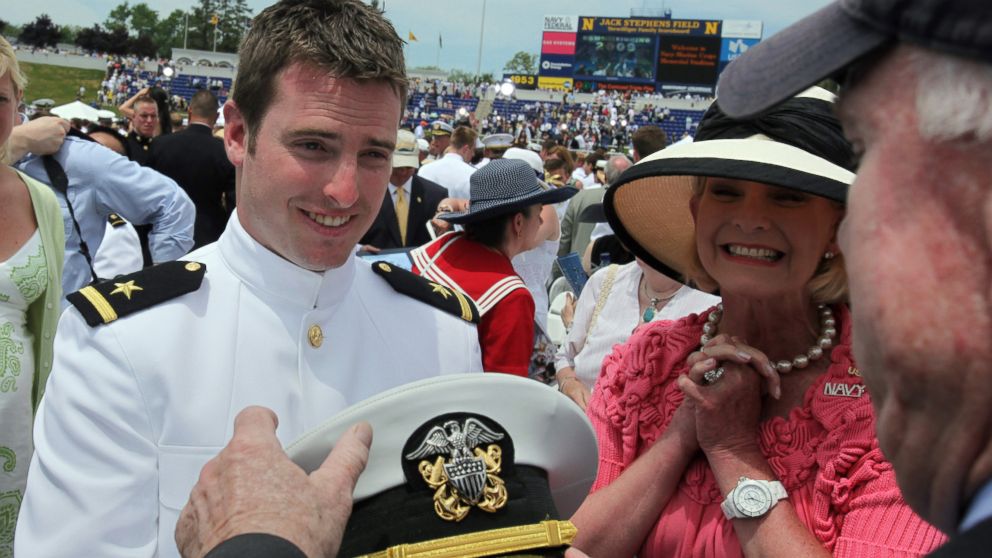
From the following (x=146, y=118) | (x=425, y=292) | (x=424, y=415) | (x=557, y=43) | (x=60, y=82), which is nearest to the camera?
(x=424, y=415)

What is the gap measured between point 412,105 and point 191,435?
58771 mm

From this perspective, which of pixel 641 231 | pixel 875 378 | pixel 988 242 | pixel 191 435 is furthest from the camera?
pixel 641 231

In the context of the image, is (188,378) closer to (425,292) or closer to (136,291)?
(136,291)

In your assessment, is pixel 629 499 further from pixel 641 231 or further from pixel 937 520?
pixel 937 520

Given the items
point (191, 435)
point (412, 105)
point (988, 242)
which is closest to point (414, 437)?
point (191, 435)

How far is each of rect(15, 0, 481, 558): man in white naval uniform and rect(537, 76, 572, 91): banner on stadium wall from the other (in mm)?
66655

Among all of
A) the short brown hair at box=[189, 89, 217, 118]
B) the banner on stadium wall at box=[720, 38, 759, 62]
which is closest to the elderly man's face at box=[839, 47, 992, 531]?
the short brown hair at box=[189, 89, 217, 118]

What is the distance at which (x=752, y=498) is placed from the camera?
1.66m

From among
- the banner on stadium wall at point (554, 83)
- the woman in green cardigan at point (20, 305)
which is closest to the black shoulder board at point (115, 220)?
the woman in green cardigan at point (20, 305)

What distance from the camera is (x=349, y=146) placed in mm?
1728

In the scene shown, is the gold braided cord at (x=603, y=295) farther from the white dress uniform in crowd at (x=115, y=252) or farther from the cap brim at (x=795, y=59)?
the cap brim at (x=795, y=59)

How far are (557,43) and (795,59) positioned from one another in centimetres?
6956

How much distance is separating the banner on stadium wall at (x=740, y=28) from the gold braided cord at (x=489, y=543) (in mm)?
64073

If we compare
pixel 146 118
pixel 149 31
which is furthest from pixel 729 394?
pixel 149 31
